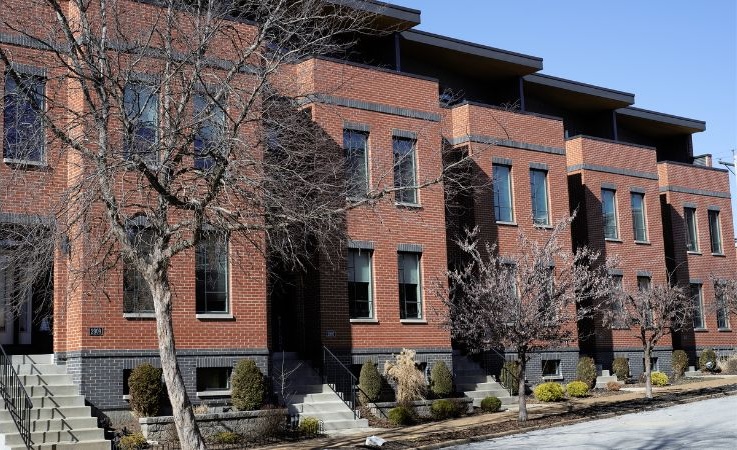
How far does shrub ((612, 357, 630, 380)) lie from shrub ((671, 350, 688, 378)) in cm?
274

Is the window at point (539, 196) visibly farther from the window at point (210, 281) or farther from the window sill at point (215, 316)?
the window sill at point (215, 316)

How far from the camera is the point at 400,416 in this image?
21.7 meters

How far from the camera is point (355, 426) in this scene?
2125 centimetres

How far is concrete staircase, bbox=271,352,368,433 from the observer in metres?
21.1

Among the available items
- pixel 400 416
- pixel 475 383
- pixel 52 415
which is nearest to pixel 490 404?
pixel 475 383

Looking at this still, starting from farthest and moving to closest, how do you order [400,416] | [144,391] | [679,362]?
[679,362] → [400,416] → [144,391]

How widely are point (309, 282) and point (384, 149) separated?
4.13 meters

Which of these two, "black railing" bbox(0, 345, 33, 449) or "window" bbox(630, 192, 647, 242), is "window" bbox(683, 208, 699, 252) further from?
"black railing" bbox(0, 345, 33, 449)

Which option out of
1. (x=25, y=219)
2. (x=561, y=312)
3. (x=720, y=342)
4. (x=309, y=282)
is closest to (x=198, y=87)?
(x=25, y=219)

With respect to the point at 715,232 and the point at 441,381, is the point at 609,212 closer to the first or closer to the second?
the point at 715,232

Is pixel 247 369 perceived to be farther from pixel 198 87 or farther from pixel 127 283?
pixel 198 87

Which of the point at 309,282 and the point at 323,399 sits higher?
the point at 309,282

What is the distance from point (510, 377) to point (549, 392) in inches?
46.3

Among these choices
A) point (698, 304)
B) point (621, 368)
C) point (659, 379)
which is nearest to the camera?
point (659, 379)
